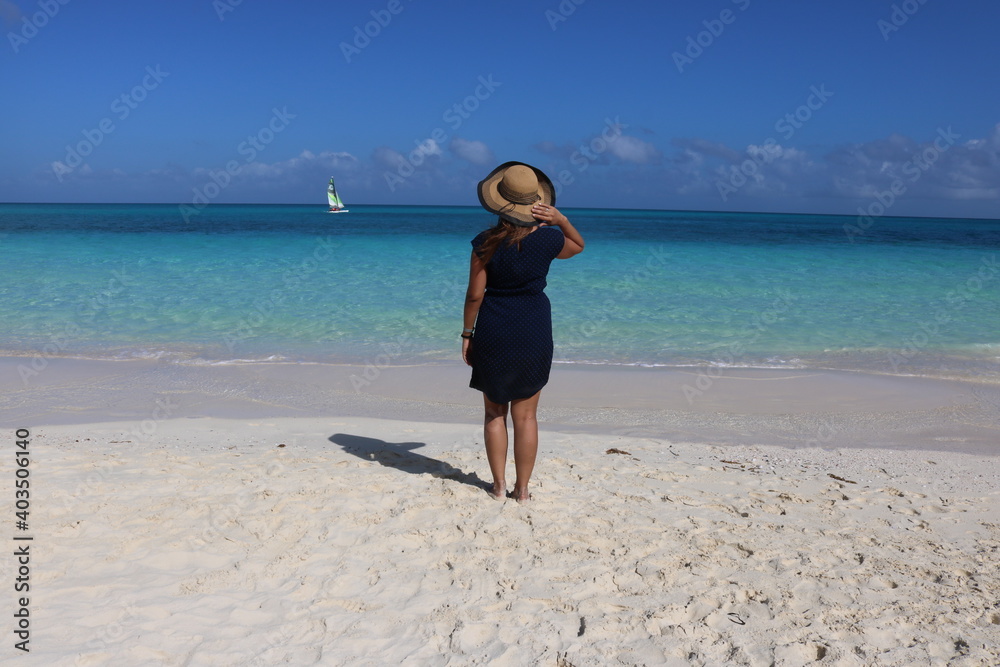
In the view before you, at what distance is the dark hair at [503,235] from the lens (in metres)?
3.50

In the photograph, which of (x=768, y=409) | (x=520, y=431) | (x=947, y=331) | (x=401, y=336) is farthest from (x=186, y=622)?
(x=947, y=331)

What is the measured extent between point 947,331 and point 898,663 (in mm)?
9841

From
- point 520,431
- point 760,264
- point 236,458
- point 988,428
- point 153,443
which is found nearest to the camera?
point 520,431

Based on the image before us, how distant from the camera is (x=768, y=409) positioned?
6.68 m

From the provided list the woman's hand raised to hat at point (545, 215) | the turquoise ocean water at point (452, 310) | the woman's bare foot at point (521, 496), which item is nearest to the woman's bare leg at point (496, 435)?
the woman's bare foot at point (521, 496)

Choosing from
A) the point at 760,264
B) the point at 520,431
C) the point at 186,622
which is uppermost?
the point at 760,264

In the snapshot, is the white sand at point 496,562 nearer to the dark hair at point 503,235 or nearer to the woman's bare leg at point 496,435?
the woman's bare leg at point 496,435

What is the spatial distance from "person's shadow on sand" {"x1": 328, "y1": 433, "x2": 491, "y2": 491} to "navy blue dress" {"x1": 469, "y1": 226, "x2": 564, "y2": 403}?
0.80m

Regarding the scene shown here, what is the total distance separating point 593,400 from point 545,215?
3.63 m

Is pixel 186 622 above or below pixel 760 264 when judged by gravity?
below

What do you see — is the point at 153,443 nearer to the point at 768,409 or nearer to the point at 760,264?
the point at 768,409

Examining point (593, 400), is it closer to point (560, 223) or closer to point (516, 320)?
point (516, 320)

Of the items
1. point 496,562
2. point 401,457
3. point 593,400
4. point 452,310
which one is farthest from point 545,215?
point 452,310

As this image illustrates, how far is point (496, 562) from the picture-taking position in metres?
3.22
